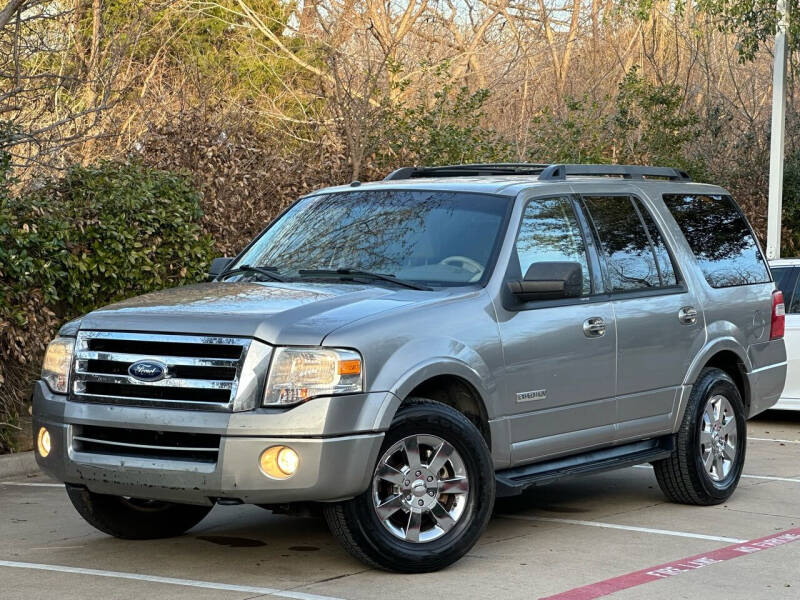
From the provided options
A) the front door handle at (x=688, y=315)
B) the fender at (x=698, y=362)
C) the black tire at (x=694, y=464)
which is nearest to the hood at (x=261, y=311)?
the front door handle at (x=688, y=315)

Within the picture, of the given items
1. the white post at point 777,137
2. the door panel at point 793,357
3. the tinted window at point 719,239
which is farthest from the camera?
the white post at point 777,137

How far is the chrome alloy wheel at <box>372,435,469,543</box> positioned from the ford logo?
1.10 m

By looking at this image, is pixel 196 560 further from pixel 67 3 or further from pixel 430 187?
pixel 67 3

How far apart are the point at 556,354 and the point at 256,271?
175 centimetres

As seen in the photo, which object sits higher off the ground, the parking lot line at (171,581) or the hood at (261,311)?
the hood at (261,311)

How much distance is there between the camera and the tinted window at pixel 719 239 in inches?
333

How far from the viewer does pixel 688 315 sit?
26.3 ft

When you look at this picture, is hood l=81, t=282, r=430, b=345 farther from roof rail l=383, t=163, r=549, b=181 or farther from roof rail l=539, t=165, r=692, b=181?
roof rail l=383, t=163, r=549, b=181

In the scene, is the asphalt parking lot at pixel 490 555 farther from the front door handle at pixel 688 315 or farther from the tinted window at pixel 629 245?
the tinted window at pixel 629 245

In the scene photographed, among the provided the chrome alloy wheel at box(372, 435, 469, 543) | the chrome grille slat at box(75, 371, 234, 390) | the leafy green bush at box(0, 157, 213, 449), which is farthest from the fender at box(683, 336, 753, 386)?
the leafy green bush at box(0, 157, 213, 449)

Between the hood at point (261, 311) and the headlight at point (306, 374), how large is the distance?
7 centimetres

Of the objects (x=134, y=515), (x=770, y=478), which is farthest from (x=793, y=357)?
(x=134, y=515)

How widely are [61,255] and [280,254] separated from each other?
10.9 feet

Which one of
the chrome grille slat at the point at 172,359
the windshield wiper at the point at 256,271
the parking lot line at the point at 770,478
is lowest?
the parking lot line at the point at 770,478
